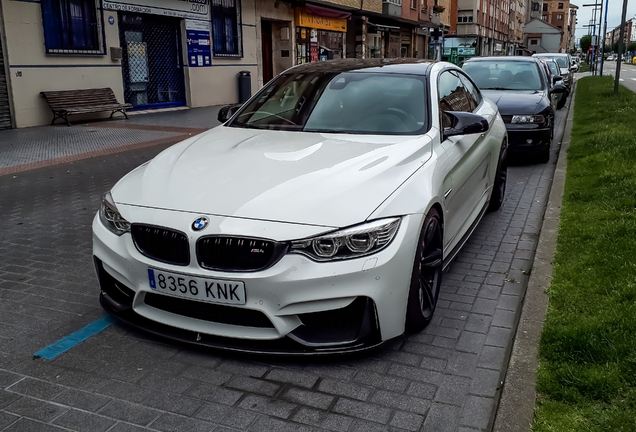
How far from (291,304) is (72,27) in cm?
1392

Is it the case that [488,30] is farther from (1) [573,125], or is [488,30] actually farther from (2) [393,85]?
(2) [393,85]

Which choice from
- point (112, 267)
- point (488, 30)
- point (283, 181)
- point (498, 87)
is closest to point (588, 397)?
point (283, 181)

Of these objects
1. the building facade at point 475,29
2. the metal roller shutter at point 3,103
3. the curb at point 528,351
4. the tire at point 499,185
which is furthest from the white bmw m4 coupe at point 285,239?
the building facade at point 475,29

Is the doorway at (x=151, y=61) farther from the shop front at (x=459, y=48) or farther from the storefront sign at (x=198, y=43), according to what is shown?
the shop front at (x=459, y=48)

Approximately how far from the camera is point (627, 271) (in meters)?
4.27

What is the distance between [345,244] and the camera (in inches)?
118

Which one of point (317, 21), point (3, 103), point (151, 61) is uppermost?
point (317, 21)

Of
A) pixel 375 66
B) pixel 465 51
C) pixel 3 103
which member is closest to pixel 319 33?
pixel 3 103

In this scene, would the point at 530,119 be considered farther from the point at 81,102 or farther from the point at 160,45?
the point at 160,45

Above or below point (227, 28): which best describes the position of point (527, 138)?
below

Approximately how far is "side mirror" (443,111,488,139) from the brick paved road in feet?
3.53

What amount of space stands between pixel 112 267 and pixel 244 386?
0.98 meters

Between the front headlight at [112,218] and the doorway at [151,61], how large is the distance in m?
14.3

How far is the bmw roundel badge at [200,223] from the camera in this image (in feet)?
10.0
